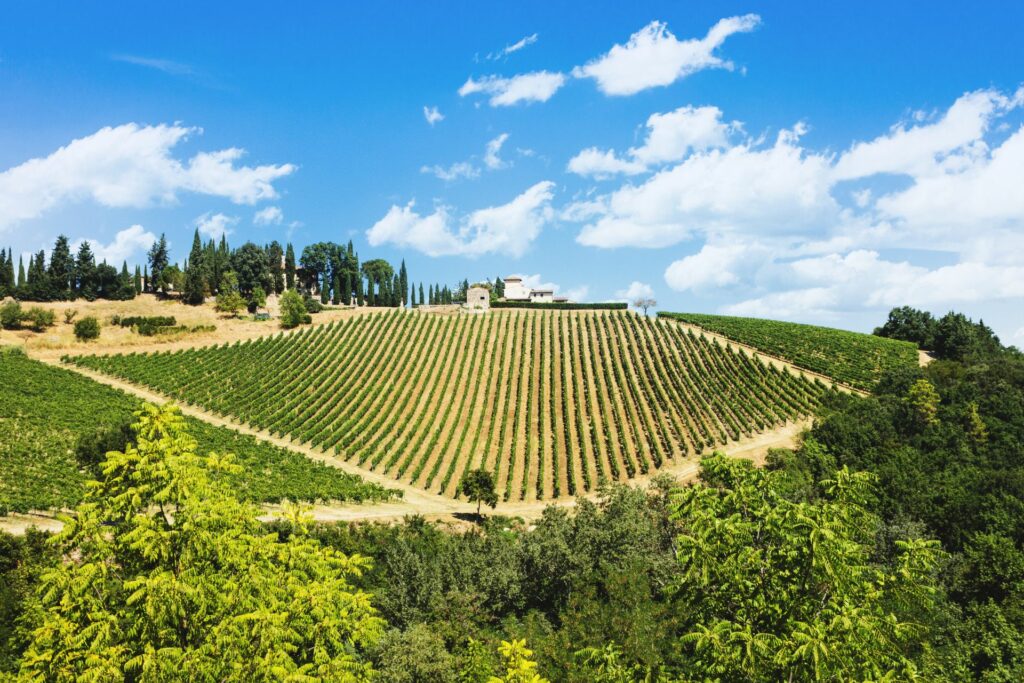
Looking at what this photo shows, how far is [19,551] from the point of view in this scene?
2950cm

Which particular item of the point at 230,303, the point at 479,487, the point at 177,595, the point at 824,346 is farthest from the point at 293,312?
the point at 177,595

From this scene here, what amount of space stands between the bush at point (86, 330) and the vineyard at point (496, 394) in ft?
27.9

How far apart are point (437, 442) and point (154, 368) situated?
1730 inches

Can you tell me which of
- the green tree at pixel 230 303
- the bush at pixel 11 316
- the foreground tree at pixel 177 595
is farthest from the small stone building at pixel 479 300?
the foreground tree at pixel 177 595

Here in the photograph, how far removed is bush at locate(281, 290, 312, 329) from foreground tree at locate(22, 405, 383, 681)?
93.7 metres

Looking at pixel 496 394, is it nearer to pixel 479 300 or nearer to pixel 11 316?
pixel 479 300

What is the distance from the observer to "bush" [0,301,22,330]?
3472 inches

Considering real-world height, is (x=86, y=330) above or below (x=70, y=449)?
above

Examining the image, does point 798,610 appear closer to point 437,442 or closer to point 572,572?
point 572,572

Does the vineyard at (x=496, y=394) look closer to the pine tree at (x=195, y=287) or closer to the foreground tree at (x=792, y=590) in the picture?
the pine tree at (x=195, y=287)

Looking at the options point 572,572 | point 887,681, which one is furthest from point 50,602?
point 572,572

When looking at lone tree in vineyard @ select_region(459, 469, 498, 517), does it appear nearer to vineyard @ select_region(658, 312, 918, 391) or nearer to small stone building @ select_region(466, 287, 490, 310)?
vineyard @ select_region(658, 312, 918, 391)

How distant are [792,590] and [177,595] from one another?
10873 millimetres

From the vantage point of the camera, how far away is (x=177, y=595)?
409 inches
